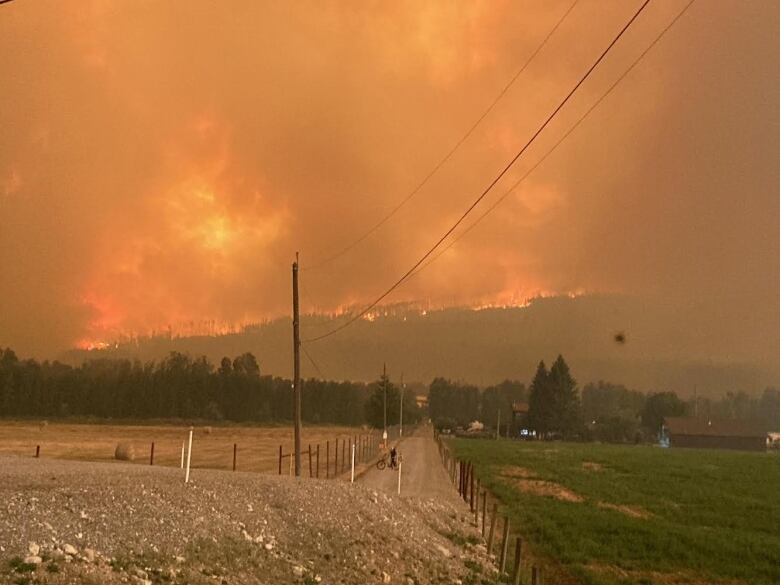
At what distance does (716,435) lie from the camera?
577 ft

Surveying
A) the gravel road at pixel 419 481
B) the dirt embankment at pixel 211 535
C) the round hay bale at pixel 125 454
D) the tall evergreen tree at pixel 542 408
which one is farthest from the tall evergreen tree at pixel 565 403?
the dirt embankment at pixel 211 535

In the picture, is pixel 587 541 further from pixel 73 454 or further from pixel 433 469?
pixel 73 454

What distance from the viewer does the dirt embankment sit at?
13.3 m

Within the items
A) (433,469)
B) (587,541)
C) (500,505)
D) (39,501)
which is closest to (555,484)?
(433,469)

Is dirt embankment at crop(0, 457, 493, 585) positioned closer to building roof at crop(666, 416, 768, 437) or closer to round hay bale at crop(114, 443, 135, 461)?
round hay bale at crop(114, 443, 135, 461)

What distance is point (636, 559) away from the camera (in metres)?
29.1

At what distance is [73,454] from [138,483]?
4559cm

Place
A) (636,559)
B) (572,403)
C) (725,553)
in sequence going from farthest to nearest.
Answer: (572,403)
(725,553)
(636,559)

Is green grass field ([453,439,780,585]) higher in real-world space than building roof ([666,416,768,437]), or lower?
lower

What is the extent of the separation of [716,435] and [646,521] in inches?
5902

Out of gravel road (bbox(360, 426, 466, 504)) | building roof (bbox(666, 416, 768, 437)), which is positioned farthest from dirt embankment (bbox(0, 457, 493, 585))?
building roof (bbox(666, 416, 768, 437))

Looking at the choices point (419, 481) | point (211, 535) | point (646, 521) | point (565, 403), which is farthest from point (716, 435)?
point (211, 535)

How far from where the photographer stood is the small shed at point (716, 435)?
572 ft

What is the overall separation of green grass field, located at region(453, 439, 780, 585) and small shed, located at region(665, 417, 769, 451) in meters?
105
